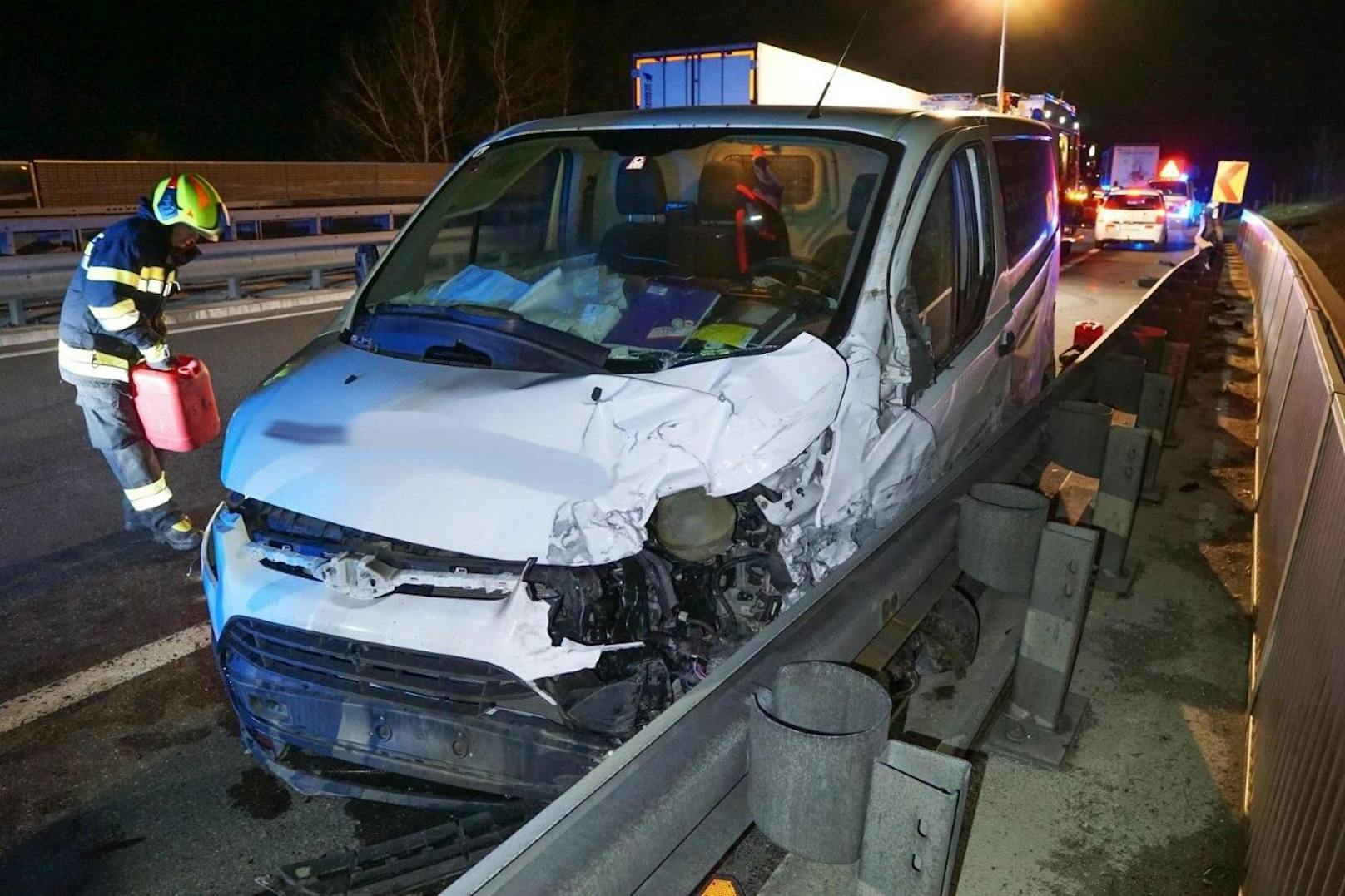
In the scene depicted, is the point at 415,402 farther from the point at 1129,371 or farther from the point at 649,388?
the point at 1129,371

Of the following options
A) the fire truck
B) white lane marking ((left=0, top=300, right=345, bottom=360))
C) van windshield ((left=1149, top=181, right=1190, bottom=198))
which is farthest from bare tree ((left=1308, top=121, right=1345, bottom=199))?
white lane marking ((left=0, top=300, right=345, bottom=360))

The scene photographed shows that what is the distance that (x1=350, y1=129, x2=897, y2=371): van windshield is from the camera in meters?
3.51

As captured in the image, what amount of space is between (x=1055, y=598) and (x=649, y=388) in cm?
146

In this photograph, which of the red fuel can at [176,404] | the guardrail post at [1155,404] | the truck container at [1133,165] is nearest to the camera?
the red fuel can at [176,404]

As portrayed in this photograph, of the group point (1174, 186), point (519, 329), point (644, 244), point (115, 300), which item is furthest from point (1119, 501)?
point (1174, 186)

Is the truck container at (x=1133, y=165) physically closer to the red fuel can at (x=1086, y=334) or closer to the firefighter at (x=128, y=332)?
the red fuel can at (x=1086, y=334)

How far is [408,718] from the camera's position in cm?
265

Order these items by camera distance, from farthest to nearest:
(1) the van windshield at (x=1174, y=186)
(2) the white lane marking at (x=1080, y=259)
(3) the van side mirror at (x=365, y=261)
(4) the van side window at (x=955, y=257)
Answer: (1) the van windshield at (x=1174, y=186) < (2) the white lane marking at (x=1080, y=259) < (3) the van side mirror at (x=365, y=261) < (4) the van side window at (x=955, y=257)

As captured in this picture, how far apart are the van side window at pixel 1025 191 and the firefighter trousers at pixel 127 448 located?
172 inches

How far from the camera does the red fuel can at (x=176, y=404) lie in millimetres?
5062

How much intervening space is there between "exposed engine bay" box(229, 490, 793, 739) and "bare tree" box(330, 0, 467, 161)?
3565 centimetres

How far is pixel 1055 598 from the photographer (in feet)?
10.6

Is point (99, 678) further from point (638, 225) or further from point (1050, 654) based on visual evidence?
point (1050, 654)

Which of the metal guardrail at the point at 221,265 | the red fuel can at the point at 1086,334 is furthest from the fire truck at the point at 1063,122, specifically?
the metal guardrail at the point at 221,265
